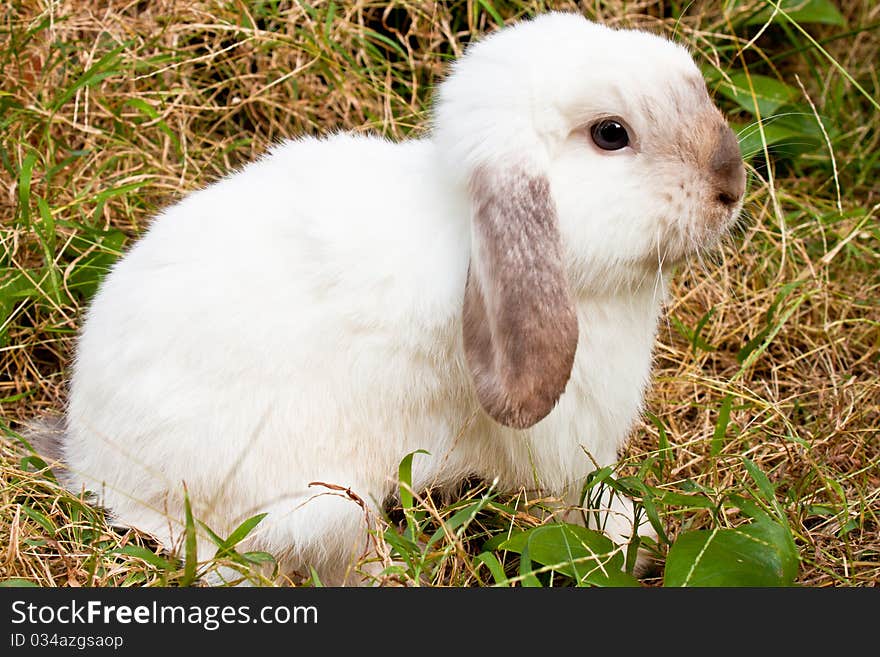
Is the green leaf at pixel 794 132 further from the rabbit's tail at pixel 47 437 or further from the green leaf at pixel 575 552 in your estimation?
the rabbit's tail at pixel 47 437

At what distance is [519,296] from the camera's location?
2299 mm

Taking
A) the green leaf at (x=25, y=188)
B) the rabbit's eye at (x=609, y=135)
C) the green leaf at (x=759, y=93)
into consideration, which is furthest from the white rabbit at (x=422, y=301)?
the green leaf at (x=759, y=93)

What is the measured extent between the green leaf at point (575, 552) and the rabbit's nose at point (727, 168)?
80 centimetres

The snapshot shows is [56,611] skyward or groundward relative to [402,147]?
groundward

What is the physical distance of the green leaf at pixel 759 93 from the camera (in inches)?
154

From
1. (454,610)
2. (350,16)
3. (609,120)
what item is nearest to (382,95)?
(350,16)

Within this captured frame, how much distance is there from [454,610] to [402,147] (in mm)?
1132

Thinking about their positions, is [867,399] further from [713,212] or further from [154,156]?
[154,156]

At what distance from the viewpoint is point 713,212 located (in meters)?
2.46

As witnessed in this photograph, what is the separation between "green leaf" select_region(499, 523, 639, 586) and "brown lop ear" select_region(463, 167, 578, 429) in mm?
275

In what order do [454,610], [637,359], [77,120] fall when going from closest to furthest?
[454,610], [637,359], [77,120]

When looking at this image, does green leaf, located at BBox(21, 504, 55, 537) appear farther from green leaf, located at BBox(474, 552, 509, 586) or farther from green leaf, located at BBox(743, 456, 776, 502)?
green leaf, located at BBox(743, 456, 776, 502)

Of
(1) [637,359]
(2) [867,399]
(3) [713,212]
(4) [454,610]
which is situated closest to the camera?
(4) [454,610]

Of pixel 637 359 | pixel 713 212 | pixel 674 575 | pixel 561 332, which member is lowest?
pixel 674 575
